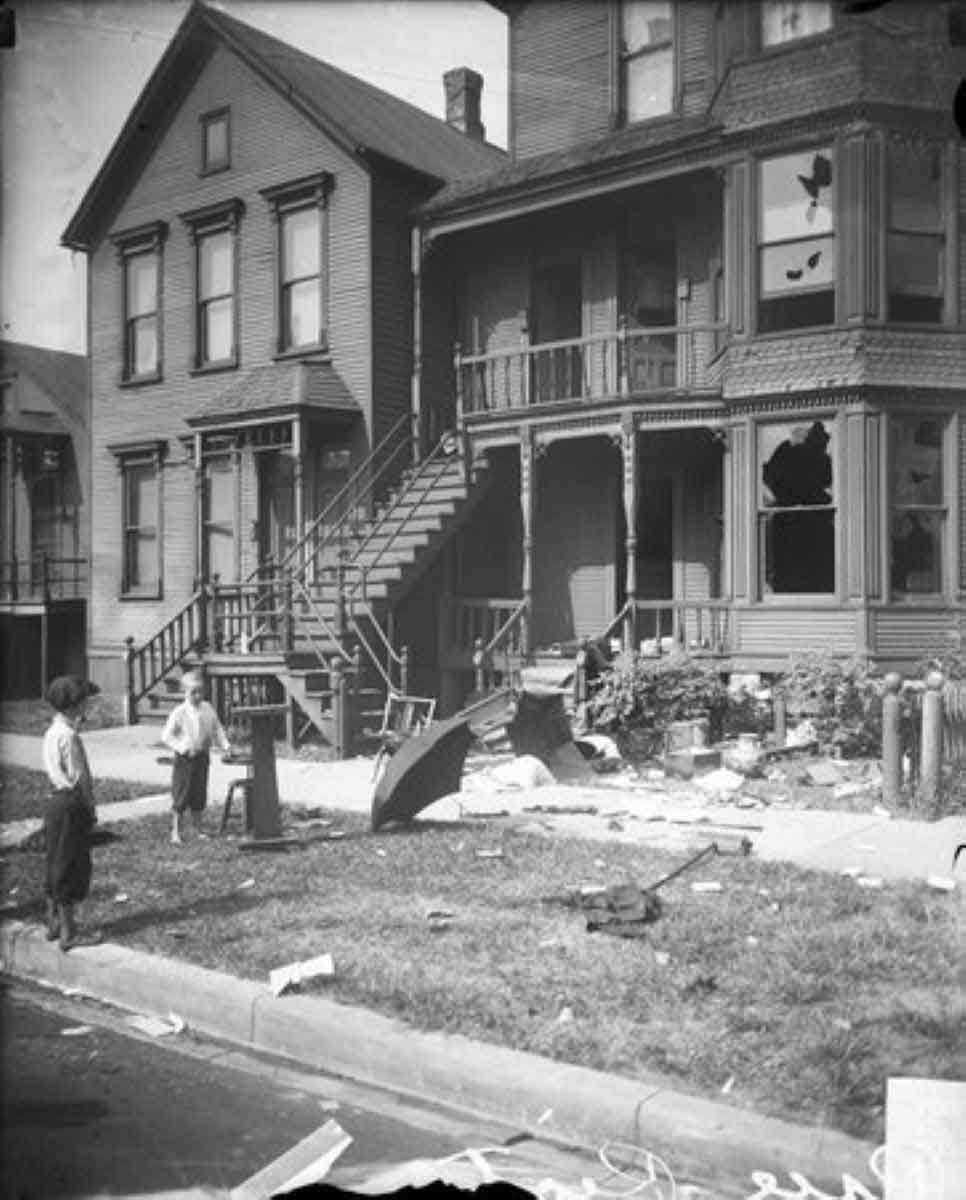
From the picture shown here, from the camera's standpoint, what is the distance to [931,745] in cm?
780

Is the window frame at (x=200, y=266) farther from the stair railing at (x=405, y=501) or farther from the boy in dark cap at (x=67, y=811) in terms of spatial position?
the boy in dark cap at (x=67, y=811)

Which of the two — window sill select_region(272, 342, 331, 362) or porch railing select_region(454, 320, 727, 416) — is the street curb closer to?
porch railing select_region(454, 320, 727, 416)

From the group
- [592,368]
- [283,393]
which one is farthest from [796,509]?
[283,393]

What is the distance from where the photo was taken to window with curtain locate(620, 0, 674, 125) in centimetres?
1423

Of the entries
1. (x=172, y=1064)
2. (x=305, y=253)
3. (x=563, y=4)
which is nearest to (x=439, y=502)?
(x=305, y=253)

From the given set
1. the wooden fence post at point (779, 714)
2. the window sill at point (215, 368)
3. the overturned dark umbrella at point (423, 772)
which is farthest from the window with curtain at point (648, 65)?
the overturned dark umbrella at point (423, 772)

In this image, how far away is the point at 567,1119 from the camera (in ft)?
12.7

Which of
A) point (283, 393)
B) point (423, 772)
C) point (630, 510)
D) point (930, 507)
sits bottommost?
point (423, 772)

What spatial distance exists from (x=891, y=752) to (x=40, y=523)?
9496mm

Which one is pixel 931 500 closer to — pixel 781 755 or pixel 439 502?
pixel 781 755

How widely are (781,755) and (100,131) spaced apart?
7182mm

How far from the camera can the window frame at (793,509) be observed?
11.3m

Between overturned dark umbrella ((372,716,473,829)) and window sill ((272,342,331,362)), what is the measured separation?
9.37 metres

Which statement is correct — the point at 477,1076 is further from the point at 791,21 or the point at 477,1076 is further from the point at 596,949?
the point at 791,21
